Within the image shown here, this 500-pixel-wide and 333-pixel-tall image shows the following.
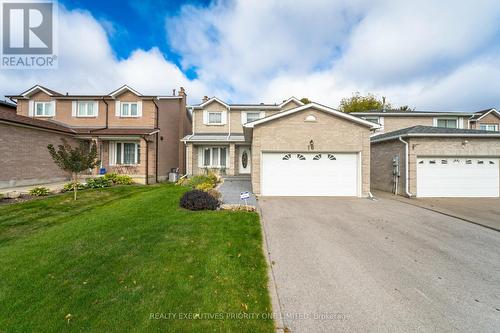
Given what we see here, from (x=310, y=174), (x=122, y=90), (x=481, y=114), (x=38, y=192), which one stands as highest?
(x=122, y=90)

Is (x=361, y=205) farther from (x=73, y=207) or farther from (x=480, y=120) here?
(x=480, y=120)

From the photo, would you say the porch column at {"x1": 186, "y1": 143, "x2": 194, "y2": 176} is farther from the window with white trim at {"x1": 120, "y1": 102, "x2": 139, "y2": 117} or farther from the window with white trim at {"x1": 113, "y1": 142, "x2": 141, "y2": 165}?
the window with white trim at {"x1": 120, "y1": 102, "x2": 139, "y2": 117}

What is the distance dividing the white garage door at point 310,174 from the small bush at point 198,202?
369 centimetres

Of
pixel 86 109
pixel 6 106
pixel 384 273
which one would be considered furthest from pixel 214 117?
pixel 6 106

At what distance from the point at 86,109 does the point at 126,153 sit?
534 cm

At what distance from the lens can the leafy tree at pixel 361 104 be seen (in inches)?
1283

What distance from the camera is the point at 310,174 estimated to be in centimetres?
1085

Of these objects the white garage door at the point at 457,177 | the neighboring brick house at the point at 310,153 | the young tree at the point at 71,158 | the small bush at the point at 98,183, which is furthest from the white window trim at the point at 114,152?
the white garage door at the point at 457,177

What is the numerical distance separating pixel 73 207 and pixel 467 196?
19.4 metres

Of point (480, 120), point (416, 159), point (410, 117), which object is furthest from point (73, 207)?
point (480, 120)

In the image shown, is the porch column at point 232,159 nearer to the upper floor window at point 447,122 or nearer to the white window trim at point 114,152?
the white window trim at point 114,152

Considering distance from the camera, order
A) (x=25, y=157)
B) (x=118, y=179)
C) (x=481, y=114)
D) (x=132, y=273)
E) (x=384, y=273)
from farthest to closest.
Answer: (x=481, y=114) → (x=118, y=179) → (x=25, y=157) → (x=384, y=273) → (x=132, y=273)

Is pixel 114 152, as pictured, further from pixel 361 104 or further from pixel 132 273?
pixel 361 104

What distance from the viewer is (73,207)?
27.4ft
